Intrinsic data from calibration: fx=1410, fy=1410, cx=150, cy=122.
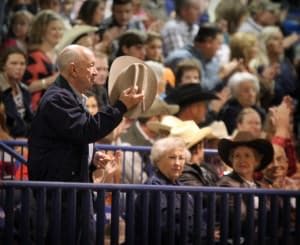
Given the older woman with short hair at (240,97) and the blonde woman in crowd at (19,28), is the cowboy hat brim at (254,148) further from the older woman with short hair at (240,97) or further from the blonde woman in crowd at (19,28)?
the blonde woman in crowd at (19,28)

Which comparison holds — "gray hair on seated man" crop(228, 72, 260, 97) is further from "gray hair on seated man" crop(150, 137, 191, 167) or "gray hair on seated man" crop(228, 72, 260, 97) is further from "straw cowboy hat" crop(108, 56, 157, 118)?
"straw cowboy hat" crop(108, 56, 157, 118)

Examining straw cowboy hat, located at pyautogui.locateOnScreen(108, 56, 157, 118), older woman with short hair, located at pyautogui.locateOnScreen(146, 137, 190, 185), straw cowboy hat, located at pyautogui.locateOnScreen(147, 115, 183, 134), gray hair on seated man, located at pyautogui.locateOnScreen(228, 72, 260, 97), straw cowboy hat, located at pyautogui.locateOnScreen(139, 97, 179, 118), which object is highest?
gray hair on seated man, located at pyautogui.locateOnScreen(228, 72, 260, 97)

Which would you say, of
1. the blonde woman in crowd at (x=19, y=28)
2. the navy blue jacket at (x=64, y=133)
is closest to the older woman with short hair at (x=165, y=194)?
the navy blue jacket at (x=64, y=133)

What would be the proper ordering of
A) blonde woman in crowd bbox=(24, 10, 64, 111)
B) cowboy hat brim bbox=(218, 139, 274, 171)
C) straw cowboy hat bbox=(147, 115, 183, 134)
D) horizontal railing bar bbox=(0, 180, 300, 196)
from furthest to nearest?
blonde woman in crowd bbox=(24, 10, 64, 111) < straw cowboy hat bbox=(147, 115, 183, 134) < cowboy hat brim bbox=(218, 139, 274, 171) < horizontal railing bar bbox=(0, 180, 300, 196)

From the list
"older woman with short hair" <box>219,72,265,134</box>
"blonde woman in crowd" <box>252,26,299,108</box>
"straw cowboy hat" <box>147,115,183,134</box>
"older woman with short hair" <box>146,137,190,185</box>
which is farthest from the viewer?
"blonde woman in crowd" <box>252,26,299,108</box>

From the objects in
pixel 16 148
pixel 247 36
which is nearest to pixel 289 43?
pixel 247 36

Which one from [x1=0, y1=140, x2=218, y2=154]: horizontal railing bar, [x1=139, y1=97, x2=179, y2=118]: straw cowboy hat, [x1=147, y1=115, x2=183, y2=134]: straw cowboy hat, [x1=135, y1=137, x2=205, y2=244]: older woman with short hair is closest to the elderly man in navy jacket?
[x1=135, y1=137, x2=205, y2=244]: older woman with short hair

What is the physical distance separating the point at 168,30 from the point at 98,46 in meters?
1.68

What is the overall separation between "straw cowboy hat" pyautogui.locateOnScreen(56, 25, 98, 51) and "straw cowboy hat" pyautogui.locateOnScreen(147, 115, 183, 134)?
1.67 m

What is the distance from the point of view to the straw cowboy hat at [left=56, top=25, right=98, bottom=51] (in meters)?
13.9

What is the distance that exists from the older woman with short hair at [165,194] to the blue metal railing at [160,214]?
0.01 m

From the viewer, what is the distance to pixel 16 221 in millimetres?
9242

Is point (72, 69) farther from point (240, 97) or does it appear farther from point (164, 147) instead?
point (240, 97)

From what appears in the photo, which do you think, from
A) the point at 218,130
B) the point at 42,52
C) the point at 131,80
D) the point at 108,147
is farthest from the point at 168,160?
the point at 42,52
